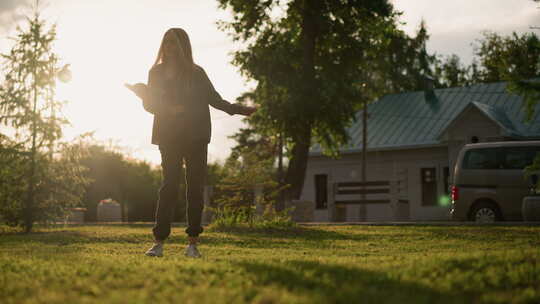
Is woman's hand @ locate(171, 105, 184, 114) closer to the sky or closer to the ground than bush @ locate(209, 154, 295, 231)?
closer to the sky

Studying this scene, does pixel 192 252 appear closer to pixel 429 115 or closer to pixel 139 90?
pixel 139 90

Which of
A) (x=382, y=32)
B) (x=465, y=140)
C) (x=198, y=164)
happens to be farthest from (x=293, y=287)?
(x=465, y=140)

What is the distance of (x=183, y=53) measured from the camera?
252 inches

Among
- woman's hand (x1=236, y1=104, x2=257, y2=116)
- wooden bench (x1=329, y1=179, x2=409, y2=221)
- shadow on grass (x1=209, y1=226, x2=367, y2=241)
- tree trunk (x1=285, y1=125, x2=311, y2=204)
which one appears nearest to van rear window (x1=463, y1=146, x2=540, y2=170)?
wooden bench (x1=329, y1=179, x2=409, y2=221)

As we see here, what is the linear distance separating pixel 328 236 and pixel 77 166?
708cm

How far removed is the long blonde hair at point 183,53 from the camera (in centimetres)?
638

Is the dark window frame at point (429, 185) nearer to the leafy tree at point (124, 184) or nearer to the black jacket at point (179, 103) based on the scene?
the leafy tree at point (124, 184)

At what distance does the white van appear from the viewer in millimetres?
16922

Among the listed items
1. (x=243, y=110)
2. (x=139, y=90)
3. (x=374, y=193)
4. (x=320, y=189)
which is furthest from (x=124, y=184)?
(x=243, y=110)

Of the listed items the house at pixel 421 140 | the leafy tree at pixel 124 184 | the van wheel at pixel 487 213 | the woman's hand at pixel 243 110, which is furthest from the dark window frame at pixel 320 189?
the woman's hand at pixel 243 110

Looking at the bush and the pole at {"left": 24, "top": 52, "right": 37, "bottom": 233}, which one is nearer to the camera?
the bush

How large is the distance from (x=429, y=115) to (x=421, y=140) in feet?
6.94

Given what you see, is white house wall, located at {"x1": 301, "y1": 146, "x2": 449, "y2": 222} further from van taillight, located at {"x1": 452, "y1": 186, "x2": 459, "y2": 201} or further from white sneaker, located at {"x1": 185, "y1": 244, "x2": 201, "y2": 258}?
white sneaker, located at {"x1": 185, "y1": 244, "x2": 201, "y2": 258}

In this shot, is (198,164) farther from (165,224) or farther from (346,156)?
(346,156)
